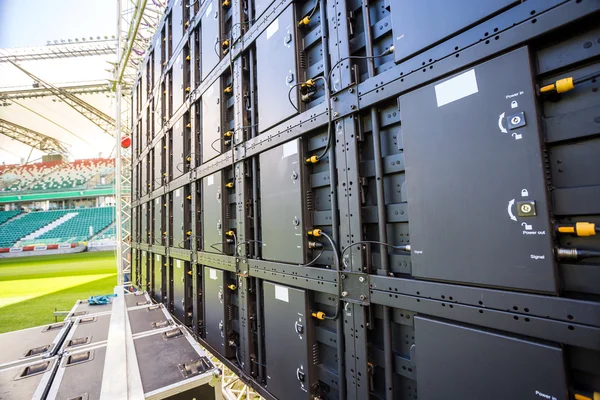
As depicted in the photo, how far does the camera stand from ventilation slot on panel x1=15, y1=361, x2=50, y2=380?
2.26 m

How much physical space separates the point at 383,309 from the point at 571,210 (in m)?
1.21

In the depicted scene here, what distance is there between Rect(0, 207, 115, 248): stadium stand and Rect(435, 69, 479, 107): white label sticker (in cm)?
3104

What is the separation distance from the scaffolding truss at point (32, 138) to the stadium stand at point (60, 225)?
661 centimetres

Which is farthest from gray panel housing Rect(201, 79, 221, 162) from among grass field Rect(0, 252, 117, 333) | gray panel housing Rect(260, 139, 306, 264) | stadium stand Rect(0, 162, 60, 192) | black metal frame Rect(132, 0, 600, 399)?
stadium stand Rect(0, 162, 60, 192)

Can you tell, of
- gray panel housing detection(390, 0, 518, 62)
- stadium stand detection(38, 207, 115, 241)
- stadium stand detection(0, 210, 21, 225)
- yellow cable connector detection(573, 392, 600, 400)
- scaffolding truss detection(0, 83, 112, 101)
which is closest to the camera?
yellow cable connector detection(573, 392, 600, 400)

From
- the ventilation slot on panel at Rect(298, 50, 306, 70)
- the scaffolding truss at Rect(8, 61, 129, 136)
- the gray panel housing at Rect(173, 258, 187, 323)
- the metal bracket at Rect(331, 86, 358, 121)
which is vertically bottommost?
the gray panel housing at Rect(173, 258, 187, 323)

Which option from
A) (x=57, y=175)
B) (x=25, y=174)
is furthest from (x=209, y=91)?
(x=25, y=174)

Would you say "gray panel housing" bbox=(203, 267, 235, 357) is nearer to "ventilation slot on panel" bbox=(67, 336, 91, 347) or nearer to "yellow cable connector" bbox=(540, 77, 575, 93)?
"ventilation slot on panel" bbox=(67, 336, 91, 347)

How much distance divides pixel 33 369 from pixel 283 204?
8.12ft

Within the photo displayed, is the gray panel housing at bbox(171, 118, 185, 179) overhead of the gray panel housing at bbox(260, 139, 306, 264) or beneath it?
overhead

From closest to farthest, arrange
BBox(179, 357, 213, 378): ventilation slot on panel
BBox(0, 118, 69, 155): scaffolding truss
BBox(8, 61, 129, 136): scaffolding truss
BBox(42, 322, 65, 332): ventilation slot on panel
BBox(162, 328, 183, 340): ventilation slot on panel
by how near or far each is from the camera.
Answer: BBox(179, 357, 213, 378): ventilation slot on panel
BBox(162, 328, 183, 340): ventilation slot on panel
BBox(42, 322, 65, 332): ventilation slot on panel
BBox(8, 61, 129, 136): scaffolding truss
BBox(0, 118, 69, 155): scaffolding truss

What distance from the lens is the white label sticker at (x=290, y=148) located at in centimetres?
272

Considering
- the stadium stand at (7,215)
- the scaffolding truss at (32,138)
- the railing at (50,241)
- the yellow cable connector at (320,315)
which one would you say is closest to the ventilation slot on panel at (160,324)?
the yellow cable connector at (320,315)

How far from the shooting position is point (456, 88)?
5.25 ft
